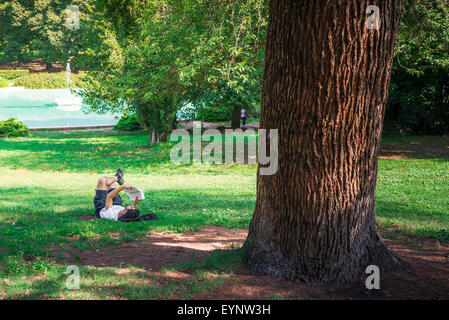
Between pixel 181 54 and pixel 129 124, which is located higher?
pixel 181 54

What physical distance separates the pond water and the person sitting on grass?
26293mm

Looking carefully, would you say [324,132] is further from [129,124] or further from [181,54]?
[129,124]

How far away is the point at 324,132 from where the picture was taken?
4.21 metres

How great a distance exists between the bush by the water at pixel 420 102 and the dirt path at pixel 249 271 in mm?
15278

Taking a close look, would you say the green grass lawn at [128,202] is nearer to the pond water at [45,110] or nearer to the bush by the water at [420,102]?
the bush by the water at [420,102]

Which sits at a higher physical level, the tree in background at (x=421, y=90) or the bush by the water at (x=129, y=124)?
the tree in background at (x=421, y=90)

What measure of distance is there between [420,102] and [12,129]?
77.4 ft

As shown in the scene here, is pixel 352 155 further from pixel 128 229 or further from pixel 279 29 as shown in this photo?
pixel 128 229

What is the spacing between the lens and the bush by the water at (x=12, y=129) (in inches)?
1078

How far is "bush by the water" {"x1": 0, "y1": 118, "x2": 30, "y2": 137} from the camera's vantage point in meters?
27.4

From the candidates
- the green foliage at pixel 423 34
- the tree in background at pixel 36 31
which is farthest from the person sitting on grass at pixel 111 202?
the tree in background at pixel 36 31

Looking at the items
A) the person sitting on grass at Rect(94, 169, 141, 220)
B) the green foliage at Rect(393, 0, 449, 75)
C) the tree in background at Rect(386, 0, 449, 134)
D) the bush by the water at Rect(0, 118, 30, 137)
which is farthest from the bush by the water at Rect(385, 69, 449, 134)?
the bush by the water at Rect(0, 118, 30, 137)

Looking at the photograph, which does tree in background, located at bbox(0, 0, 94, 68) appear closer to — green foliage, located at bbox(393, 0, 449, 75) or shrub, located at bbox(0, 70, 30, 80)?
shrub, located at bbox(0, 70, 30, 80)

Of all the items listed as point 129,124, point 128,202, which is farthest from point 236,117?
point 128,202
